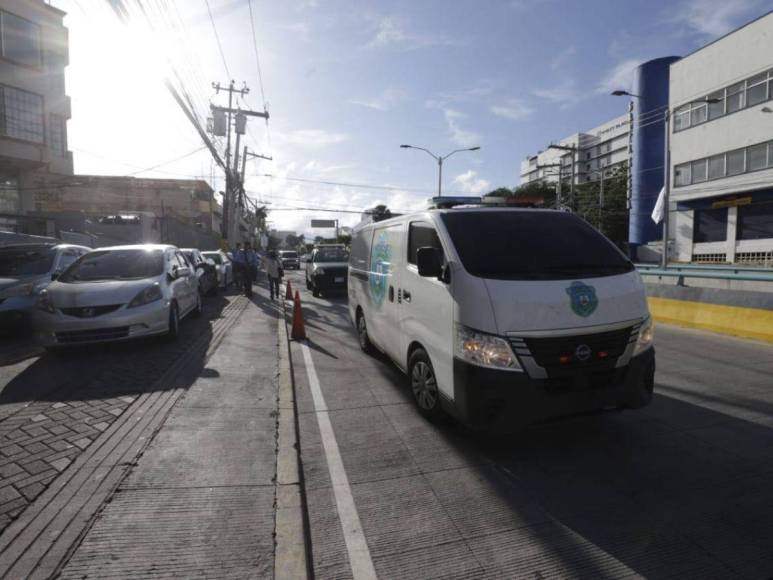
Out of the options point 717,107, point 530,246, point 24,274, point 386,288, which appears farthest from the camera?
point 717,107

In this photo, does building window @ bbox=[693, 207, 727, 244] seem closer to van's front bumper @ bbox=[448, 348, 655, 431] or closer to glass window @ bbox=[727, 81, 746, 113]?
glass window @ bbox=[727, 81, 746, 113]

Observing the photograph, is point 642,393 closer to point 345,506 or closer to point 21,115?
point 345,506

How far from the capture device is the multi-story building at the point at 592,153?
88625 millimetres

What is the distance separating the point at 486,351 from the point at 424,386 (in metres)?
1.13

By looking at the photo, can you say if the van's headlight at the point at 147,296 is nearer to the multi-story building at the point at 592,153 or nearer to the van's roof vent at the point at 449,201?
the van's roof vent at the point at 449,201

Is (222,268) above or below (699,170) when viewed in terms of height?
below

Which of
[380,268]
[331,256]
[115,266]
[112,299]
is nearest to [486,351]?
[380,268]

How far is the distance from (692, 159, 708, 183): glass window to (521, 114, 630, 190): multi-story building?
2300 inches

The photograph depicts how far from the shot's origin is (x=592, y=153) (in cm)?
9956

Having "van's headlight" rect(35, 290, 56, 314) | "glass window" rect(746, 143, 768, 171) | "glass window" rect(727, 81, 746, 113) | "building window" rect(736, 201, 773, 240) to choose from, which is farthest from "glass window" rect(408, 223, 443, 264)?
"glass window" rect(727, 81, 746, 113)

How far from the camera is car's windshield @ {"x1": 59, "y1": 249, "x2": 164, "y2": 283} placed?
768 centimetres

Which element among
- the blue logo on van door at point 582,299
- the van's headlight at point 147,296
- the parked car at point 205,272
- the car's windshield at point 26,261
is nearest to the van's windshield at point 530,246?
the blue logo on van door at point 582,299

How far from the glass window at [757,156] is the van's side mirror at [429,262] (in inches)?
1131

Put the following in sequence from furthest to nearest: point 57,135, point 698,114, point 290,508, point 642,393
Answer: point 698,114 → point 57,135 → point 642,393 → point 290,508
